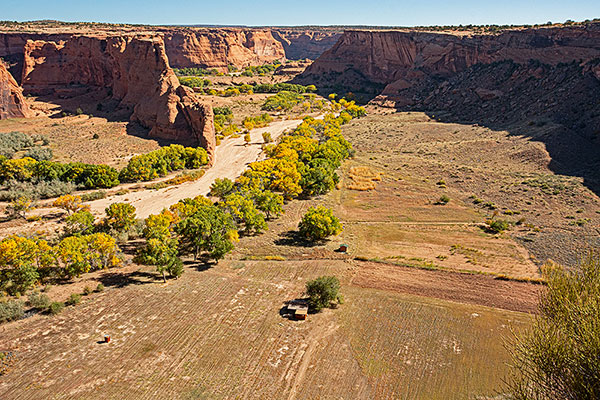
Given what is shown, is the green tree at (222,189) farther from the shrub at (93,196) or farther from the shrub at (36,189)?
the shrub at (36,189)

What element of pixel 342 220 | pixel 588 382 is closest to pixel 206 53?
pixel 342 220

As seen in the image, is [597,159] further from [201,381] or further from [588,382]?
[201,381]

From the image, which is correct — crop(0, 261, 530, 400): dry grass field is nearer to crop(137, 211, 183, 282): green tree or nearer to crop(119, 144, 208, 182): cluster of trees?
crop(137, 211, 183, 282): green tree

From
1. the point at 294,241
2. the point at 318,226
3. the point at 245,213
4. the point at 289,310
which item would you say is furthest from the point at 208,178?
the point at 289,310

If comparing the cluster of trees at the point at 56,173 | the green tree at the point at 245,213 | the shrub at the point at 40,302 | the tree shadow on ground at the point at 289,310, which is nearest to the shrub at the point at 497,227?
the green tree at the point at 245,213

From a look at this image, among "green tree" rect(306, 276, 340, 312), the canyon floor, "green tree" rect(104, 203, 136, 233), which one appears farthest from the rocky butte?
"green tree" rect(306, 276, 340, 312)

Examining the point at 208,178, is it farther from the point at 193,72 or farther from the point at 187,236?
the point at 193,72

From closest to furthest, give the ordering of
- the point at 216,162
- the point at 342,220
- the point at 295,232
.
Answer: the point at 295,232, the point at 342,220, the point at 216,162
